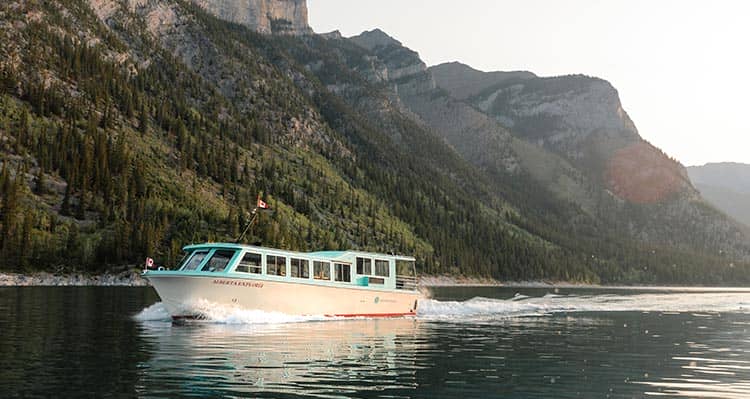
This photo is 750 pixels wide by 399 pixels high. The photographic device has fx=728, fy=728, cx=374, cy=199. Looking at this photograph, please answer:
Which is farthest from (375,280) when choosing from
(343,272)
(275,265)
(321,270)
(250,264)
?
(250,264)

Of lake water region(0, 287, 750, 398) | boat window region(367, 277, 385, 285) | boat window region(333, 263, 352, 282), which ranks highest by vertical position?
boat window region(333, 263, 352, 282)

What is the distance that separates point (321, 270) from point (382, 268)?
7774mm

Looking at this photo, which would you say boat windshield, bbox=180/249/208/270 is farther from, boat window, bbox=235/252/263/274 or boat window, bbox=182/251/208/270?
boat window, bbox=235/252/263/274

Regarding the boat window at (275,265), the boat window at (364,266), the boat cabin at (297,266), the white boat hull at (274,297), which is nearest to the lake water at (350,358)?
the white boat hull at (274,297)

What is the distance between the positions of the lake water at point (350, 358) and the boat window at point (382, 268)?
643 centimetres

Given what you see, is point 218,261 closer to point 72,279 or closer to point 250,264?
point 250,264

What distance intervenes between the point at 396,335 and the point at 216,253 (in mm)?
14061

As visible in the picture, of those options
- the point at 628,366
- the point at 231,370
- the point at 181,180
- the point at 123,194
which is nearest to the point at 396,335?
the point at 628,366

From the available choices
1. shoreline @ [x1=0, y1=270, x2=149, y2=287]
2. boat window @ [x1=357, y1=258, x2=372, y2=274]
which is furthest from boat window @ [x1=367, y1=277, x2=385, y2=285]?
shoreline @ [x1=0, y1=270, x2=149, y2=287]

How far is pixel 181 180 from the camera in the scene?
196m

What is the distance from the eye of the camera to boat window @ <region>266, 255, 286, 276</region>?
52.8 metres

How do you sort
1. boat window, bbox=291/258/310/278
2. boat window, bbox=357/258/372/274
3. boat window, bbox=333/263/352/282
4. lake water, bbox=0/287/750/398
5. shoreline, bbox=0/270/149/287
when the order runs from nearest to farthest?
lake water, bbox=0/287/750/398 < boat window, bbox=291/258/310/278 < boat window, bbox=333/263/352/282 < boat window, bbox=357/258/372/274 < shoreline, bbox=0/270/149/287

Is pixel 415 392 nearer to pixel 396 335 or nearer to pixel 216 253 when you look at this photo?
pixel 396 335

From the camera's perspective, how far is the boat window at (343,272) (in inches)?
2302
